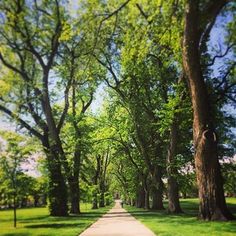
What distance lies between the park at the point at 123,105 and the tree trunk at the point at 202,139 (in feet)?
0.14

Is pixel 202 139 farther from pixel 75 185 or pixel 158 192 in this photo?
pixel 75 185

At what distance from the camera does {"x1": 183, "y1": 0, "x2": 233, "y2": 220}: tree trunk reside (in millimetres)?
17484

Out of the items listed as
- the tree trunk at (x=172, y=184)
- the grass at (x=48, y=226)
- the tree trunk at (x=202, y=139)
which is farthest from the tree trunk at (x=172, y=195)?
the tree trunk at (x=202, y=139)

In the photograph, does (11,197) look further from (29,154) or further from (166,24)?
(166,24)

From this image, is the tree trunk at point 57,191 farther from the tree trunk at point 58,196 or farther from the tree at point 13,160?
the tree at point 13,160

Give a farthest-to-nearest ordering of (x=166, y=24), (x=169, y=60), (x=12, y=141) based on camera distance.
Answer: (x=169, y=60) < (x=12, y=141) < (x=166, y=24)

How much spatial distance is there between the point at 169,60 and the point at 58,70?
31.5 ft

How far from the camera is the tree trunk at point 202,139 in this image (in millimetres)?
17484

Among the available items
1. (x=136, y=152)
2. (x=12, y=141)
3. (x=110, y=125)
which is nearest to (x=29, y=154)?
(x=12, y=141)

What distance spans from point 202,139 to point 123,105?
1663 cm

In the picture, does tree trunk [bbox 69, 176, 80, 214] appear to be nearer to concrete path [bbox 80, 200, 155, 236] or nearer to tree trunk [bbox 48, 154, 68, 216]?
tree trunk [bbox 48, 154, 68, 216]

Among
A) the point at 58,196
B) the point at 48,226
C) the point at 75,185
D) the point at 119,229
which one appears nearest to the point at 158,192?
the point at 75,185

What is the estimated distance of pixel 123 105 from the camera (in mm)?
34219

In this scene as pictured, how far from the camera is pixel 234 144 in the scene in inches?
1390
